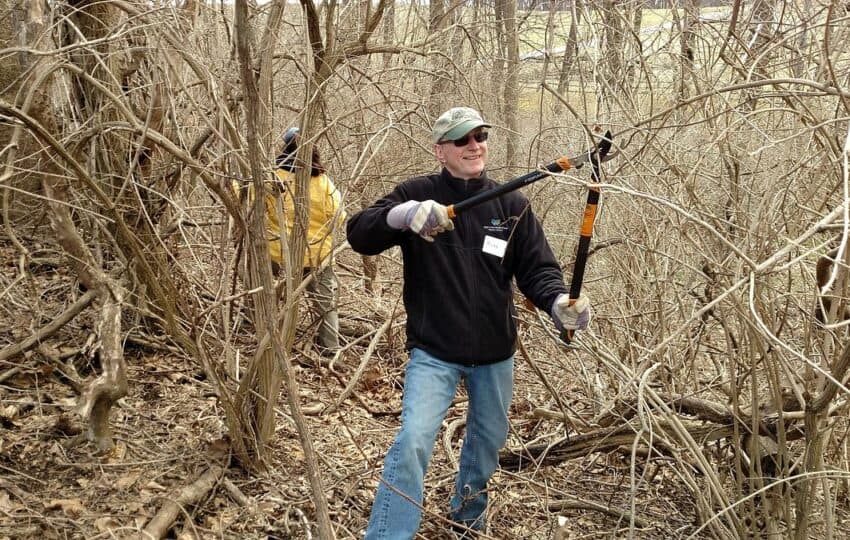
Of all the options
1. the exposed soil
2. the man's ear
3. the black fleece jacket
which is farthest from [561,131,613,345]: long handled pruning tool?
the exposed soil

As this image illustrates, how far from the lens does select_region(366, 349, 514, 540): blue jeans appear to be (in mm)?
2687

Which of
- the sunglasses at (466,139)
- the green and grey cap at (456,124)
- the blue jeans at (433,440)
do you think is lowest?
the blue jeans at (433,440)

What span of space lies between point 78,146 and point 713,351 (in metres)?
3.21

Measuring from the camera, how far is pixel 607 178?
303 cm

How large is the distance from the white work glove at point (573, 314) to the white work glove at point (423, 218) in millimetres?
503

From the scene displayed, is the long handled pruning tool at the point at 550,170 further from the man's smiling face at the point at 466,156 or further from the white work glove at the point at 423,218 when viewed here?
the man's smiling face at the point at 466,156

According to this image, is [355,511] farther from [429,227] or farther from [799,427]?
[799,427]

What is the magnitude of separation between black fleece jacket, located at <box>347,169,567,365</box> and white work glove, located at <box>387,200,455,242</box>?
0.15 metres

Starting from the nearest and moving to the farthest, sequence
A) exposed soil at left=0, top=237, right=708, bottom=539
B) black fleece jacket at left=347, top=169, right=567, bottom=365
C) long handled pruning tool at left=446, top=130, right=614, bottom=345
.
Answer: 1. long handled pruning tool at left=446, top=130, right=614, bottom=345
2. black fleece jacket at left=347, top=169, right=567, bottom=365
3. exposed soil at left=0, top=237, right=708, bottom=539

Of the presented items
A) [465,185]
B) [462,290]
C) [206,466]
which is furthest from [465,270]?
[206,466]

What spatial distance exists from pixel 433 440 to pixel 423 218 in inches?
33.3

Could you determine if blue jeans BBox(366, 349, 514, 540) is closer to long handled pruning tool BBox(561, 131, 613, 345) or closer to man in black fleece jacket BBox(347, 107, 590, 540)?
man in black fleece jacket BBox(347, 107, 590, 540)

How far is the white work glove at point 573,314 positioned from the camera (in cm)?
267

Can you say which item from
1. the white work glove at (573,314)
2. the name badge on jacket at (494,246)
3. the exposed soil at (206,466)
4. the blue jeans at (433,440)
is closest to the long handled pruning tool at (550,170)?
the name badge on jacket at (494,246)
